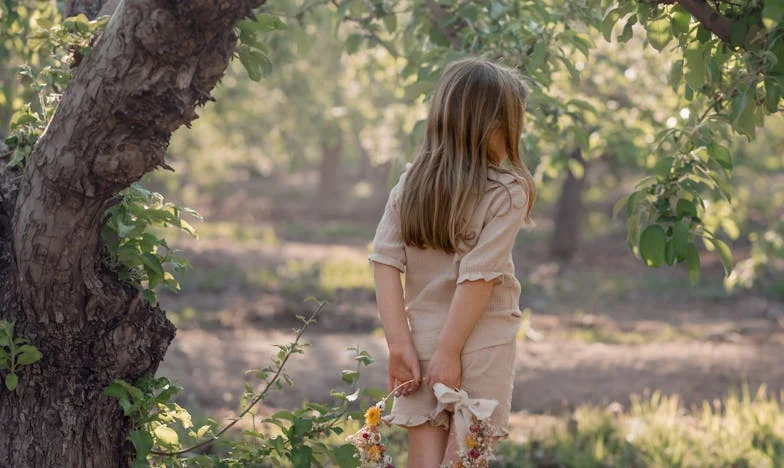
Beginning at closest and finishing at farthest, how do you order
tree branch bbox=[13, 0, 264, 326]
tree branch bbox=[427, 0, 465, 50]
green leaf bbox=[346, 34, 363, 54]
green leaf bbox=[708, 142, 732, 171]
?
tree branch bbox=[13, 0, 264, 326] → green leaf bbox=[708, 142, 732, 171] → tree branch bbox=[427, 0, 465, 50] → green leaf bbox=[346, 34, 363, 54]

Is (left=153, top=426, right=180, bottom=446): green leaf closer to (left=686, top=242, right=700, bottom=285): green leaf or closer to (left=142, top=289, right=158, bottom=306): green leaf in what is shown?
(left=142, top=289, right=158, bottom=306): green leaf

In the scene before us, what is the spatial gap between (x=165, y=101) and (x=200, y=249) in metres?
13.0

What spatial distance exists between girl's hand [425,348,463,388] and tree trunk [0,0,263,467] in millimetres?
844

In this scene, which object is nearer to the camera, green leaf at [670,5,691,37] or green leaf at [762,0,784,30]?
green leaf at [762,0,784,30]

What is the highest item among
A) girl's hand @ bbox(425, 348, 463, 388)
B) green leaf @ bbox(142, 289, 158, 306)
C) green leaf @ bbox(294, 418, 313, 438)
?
green leaf @ bbox(142, 289, 158, 306)

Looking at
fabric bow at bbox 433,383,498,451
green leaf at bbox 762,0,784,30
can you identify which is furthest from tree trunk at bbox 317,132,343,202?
green leaf at bbox 762,0,784,30

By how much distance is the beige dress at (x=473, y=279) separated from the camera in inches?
104

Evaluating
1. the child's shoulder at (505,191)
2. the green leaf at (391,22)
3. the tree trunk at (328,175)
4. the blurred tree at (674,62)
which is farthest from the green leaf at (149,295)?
the tree trunk at (328,175)

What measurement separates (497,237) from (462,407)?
452 millimetres

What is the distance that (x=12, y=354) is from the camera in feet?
8.77

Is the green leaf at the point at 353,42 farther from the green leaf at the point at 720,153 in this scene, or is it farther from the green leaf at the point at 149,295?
the green leaf at the point at 149,295

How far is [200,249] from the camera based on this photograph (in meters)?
15.3

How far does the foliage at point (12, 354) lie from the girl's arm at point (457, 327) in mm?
1063

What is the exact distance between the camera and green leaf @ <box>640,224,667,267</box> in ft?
9.88
